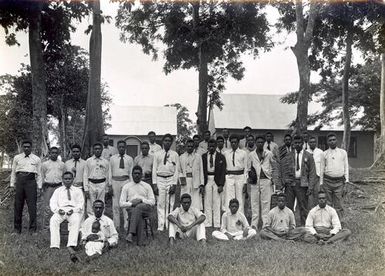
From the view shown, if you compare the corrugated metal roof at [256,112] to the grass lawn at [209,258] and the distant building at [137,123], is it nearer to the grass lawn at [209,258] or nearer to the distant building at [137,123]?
the distant building at [137,123]

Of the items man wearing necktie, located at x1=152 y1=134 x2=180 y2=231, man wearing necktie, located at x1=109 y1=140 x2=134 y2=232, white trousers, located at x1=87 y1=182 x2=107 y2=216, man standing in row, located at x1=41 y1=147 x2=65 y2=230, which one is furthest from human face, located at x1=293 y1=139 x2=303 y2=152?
man standing in row, located at x1=41 y1=147 x2=65 y2=230

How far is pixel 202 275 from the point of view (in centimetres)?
581

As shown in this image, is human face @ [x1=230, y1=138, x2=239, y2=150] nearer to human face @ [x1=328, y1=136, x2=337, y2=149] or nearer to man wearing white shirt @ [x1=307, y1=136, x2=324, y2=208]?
man wearing white shirt @ [x1=307, y1=136, x2=324, y2=208]

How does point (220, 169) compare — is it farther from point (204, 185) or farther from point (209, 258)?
point (209, 258)

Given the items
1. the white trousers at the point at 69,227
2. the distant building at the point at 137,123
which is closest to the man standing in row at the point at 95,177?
the white trousers at the point at 69,227

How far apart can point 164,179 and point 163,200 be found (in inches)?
16.7

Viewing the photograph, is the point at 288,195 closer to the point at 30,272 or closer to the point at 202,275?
the point at 202,275

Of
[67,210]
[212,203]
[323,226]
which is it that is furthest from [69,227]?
[323,226]

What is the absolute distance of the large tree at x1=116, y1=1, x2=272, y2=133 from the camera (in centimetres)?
1670

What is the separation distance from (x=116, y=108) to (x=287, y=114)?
13274 millimetres

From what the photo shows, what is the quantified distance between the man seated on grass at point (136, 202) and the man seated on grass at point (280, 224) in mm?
2189

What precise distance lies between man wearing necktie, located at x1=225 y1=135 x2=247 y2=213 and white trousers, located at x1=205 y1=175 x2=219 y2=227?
0.80 feet

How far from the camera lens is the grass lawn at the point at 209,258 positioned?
6.08m

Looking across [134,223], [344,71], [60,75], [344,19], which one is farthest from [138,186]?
[60,75]
